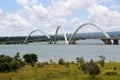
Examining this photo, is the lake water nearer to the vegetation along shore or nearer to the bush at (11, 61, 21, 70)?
the vegetation along shore

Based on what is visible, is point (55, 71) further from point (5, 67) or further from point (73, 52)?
point (73, 52)

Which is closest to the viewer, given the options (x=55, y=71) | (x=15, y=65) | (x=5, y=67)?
(x=55, y=71)

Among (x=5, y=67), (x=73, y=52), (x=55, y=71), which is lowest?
(x=55, y=71)

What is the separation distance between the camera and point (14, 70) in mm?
47688

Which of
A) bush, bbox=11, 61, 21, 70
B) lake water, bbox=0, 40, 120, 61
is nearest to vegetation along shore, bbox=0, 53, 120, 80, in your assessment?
bush, bbox=11, 61, 21, 70

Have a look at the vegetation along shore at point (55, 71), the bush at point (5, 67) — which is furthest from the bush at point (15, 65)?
the bush at point (5, 67)

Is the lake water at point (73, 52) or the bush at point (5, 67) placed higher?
the lake water at point (73, 52)

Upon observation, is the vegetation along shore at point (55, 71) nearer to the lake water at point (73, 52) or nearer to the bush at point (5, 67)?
the bush at point (5, 67)

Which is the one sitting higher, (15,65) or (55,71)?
(15,65)

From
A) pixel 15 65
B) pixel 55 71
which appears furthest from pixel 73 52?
pixel 55 71

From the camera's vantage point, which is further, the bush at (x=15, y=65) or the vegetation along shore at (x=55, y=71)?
the bush at (x=15, y=65)

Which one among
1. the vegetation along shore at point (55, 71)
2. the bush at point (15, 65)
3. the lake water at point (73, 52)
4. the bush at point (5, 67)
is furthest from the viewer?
the lake water at point (73, 52)

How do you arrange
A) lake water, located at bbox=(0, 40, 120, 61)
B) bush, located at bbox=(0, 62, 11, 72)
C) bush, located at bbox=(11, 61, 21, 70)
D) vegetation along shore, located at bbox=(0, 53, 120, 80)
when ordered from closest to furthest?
vegetation along shore, located at bbox=(0, 53, 120, 80), bush, located at bbox=(0, 62, 11, 72), bush, located at bbox=(11, 61, 21, 70), lake water, located at bbox=(0, 40, 120, 61)

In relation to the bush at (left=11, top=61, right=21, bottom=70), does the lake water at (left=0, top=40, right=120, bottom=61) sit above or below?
above
